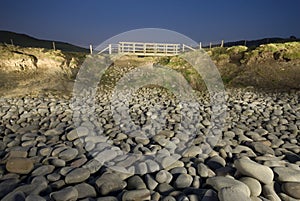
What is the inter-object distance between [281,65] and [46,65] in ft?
40.4

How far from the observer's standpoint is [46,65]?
42.0 feet

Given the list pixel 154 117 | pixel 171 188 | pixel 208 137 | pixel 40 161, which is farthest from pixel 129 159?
pixel 154 117

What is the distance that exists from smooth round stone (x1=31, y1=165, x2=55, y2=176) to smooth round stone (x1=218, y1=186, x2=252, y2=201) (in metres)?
2.50

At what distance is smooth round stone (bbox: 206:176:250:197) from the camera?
111 inches

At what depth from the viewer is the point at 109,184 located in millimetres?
3223

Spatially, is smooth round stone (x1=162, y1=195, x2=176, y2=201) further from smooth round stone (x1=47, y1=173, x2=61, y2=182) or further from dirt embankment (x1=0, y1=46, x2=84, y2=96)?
dirt embankment (x1=0, y1=46, x2=84, y2=96)

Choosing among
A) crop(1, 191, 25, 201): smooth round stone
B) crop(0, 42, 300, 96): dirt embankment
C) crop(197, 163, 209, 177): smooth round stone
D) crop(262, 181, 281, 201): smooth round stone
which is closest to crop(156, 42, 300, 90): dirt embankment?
crop(0, 42, 300, 96): dirt embankment

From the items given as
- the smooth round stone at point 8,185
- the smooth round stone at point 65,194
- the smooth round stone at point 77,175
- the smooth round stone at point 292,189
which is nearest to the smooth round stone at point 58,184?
the smooth round stone at point 77,175

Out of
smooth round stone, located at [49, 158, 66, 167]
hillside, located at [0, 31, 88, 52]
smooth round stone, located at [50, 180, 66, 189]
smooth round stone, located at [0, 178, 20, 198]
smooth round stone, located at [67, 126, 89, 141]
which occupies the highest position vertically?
hillside, located at [0, 31, 88, 52]

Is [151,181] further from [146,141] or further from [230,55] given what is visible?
[230,55]

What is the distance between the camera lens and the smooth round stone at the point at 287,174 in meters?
3.12

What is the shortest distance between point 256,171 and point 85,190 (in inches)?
85.8

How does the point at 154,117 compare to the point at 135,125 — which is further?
the point at 154,117

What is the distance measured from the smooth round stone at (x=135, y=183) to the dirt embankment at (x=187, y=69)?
8298 mm
